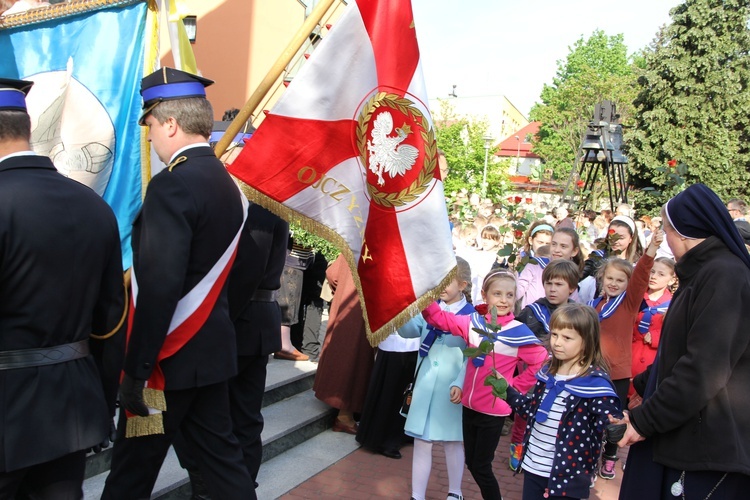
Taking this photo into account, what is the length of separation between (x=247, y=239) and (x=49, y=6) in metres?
1.63

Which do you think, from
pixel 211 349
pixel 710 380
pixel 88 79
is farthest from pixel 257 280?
pixel 710 380

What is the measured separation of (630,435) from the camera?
9.80 feet

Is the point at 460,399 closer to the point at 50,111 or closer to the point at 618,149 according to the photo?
the point at 50,111

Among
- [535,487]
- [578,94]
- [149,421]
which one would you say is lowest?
[535,487]

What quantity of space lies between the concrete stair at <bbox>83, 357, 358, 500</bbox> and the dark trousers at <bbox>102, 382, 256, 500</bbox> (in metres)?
1.10

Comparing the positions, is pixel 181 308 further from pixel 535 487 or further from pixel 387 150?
pixel 535 487

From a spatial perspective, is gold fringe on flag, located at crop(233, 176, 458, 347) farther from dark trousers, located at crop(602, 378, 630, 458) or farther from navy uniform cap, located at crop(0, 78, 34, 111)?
dark trousers, located at crop(602, 378, 630, 458)

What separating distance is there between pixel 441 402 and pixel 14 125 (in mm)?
3048

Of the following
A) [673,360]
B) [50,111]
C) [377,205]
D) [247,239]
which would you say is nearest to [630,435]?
[673,360]

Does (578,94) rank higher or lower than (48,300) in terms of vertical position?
higher

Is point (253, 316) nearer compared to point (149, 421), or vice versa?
point (149, 421)

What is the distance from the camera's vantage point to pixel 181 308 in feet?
9.69

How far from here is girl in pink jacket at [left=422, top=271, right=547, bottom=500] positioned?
4.20 metres

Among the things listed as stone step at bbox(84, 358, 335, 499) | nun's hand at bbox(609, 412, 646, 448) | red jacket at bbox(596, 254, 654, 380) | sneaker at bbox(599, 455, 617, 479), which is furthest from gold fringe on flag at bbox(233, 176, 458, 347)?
sneaker at bbox(599, 455, 617, 479)
